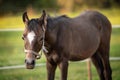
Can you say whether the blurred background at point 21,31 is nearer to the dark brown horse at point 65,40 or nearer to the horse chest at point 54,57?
the dark brown horse at point 65,40

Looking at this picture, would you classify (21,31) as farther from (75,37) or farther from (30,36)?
(30,36)

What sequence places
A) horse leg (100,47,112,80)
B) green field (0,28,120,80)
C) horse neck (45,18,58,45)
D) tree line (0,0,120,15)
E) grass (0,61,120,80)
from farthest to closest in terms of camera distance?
tree line (0,0,120,15), green field (0,28,120,80), grass (0,61,120,80), horse leg (100,47,112,80), horse neck (45,18,58,45)

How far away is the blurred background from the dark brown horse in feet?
5.56

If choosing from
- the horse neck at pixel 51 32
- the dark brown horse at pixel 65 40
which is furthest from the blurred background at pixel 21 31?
the horse neck at pixel 51 32

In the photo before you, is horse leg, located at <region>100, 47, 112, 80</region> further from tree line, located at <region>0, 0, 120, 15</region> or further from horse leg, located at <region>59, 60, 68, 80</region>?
tree line, located at <region>0, 0, 120, 15</region>

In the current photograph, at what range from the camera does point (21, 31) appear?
52.7 feet

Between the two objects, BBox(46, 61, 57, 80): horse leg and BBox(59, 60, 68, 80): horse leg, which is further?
BBox(46, 61, 57, 80): horse leg

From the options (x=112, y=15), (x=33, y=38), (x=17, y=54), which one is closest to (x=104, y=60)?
(x=33, y=38)

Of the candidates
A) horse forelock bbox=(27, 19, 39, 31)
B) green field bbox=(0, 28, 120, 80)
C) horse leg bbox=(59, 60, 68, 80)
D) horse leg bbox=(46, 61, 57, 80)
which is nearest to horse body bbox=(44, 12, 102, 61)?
horse leg bbox=(59, 60, 68, 80)

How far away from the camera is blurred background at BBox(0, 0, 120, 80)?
34.2ft

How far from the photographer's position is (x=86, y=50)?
782 centimetres

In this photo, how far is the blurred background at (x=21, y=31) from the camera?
411 inches

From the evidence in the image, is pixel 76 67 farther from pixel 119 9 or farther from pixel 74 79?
pixel 119 9

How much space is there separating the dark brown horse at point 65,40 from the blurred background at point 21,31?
1694 mm
